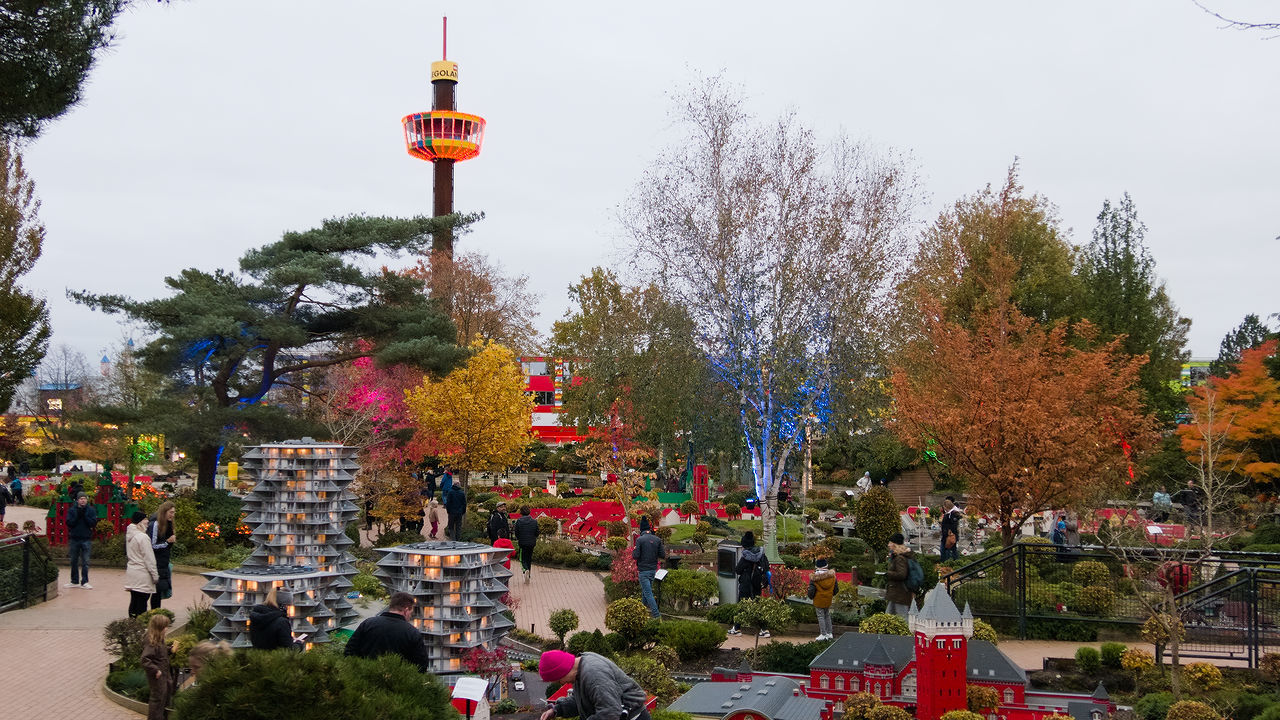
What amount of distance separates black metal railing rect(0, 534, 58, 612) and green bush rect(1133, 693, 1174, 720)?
1684 cm

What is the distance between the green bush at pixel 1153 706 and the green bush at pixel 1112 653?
191cm

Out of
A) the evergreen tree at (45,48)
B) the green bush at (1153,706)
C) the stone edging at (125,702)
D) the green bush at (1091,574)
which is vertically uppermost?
the evergreen tree at (45,48)

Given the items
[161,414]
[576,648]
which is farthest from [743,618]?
[161,414]

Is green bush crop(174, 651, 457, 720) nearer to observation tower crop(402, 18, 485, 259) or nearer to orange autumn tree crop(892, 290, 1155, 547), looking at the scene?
orange autumn tree crop(892, 290, 1155, 547)

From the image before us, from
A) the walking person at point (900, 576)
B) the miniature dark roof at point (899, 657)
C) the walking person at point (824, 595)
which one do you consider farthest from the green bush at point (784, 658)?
the walking person at point (900, 576)

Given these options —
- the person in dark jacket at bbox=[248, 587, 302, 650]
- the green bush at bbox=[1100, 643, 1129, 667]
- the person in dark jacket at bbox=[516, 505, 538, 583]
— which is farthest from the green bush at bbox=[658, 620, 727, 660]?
the person in dark jacket at bbox=[516, 505, 538, 583]

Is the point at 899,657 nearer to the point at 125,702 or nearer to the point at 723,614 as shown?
the point at 723,614

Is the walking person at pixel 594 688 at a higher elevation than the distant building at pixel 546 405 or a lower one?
lower

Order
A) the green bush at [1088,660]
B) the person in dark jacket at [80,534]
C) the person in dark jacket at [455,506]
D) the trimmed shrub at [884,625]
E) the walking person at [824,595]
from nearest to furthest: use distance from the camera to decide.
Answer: the green bush at [1088,660]
the trimmed shrub at [884,625]
the walking person at [824,595]
the person in dark jacket at [80,534]
the person in dark jacket at [455,506]

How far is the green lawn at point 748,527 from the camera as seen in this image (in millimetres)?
28402

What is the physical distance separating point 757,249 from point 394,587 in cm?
1379

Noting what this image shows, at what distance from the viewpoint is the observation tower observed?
217 ft

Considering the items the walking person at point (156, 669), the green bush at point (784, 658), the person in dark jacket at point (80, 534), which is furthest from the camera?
the person in dark jacket at point (80, 534)

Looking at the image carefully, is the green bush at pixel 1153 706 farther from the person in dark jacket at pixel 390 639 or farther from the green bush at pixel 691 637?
the person in dark jacket at pixel 390 639
